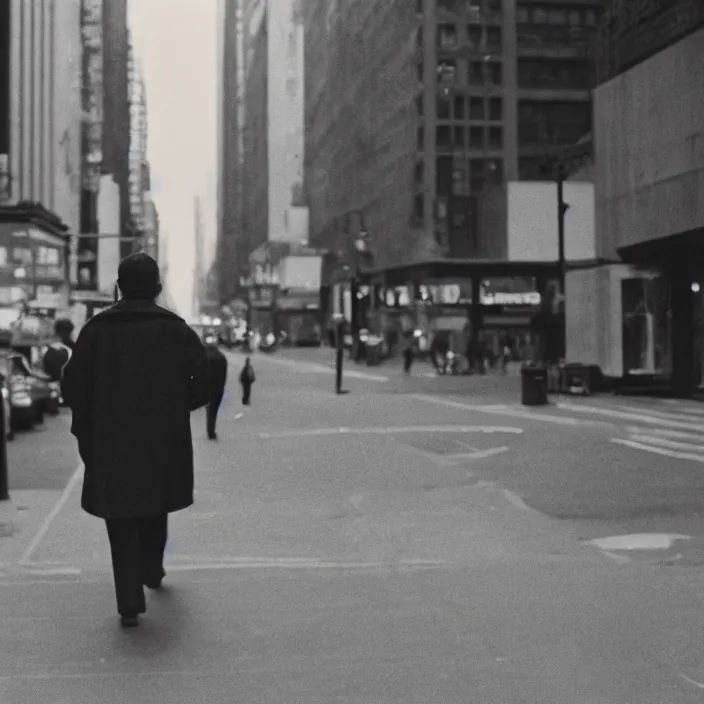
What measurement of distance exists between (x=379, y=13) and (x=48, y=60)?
993 inches

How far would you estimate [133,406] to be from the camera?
7.08 meters

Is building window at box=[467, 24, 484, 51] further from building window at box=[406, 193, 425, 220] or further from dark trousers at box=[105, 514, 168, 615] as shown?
dark trousers at box=[105, 514, 168, 615]

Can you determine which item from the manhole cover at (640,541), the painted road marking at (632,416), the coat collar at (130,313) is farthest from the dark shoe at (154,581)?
the painted road marking at (632,416)

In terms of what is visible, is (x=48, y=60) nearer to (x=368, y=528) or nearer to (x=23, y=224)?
(x=23, y=224)

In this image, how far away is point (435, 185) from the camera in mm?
81312

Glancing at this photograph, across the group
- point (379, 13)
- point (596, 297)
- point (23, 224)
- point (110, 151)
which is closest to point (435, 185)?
point (379, 13)

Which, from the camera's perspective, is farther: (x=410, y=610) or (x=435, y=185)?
(x=435, y=185)

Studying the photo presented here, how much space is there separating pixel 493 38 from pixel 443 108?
16.9 feet

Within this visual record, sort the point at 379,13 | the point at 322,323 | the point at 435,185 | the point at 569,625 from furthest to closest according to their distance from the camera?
the point at 322,323 < the point at 379,13 < the point at 435,185 < the point at 569,625

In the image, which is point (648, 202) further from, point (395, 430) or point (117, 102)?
point (117, 102)

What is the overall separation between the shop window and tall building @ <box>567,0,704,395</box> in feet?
143

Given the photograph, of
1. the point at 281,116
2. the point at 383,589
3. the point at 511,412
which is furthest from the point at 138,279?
the point at 281,116

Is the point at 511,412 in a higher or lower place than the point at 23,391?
lower

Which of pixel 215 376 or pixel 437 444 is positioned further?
pixel 437 444
